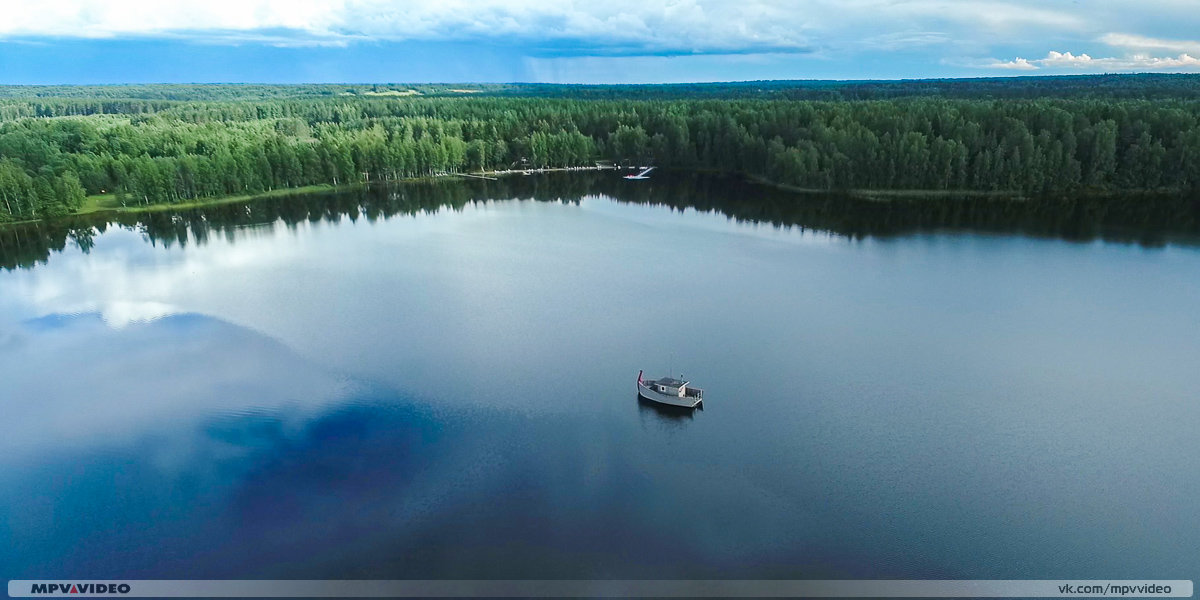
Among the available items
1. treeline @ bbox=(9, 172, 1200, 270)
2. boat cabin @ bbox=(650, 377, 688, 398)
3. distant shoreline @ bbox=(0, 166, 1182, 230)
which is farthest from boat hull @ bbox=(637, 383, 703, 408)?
distant shoreline @ bbox=(0, 166, 1182, 230)

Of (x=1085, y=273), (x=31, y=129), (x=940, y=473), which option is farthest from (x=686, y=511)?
(x=31, y=129)

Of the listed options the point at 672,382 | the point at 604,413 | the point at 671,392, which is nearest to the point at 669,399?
the point at 671,392

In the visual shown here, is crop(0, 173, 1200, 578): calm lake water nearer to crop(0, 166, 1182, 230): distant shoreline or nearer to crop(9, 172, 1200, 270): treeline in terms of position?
crop(9, 172, 1200, 270): treeline

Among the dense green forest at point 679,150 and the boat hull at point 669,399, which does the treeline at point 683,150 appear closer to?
the dense green forest at point 679,150

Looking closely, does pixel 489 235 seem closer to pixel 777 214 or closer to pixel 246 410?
pixel 777 214

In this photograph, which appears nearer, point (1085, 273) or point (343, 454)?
point (343, 454)

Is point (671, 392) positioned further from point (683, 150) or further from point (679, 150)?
point (679, 150)

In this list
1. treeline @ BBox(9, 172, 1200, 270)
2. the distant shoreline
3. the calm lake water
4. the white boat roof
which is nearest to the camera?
the calm lake water
